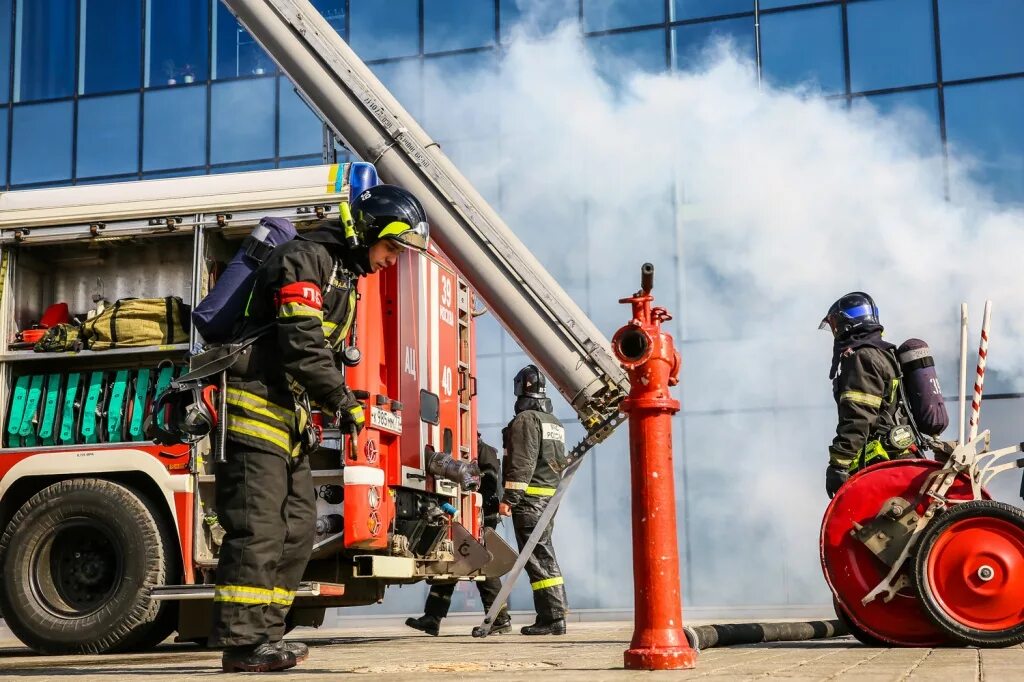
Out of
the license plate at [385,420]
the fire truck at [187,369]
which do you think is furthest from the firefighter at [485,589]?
the license plate at [385,420]

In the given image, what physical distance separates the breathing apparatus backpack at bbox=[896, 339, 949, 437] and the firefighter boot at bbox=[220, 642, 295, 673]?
3.64 metres

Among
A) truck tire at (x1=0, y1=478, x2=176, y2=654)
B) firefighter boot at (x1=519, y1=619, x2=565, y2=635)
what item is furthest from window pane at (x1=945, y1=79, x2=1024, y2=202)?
truck tire at (x1=0, y1=478, x2=176, y2=654)

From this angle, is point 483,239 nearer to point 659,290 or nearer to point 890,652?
point 890,652

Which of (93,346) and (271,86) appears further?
(271,86)

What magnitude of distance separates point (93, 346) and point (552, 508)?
2.99 metres

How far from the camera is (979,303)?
55.2 feet

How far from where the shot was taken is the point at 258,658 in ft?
16.8

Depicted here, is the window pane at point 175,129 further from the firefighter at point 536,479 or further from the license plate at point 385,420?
the license plate at point 385,420

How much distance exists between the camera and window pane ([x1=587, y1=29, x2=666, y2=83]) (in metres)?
18.8

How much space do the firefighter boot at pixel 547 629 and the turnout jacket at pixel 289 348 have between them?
3964 millimetres

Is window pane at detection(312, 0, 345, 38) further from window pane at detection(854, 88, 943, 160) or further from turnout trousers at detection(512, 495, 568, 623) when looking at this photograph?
turnout trousers at detection(512, 495, 568, 623)

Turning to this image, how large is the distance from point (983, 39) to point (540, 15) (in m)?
6.09

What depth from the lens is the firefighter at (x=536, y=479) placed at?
9109 mm

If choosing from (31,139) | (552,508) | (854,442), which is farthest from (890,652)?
(31,139)
